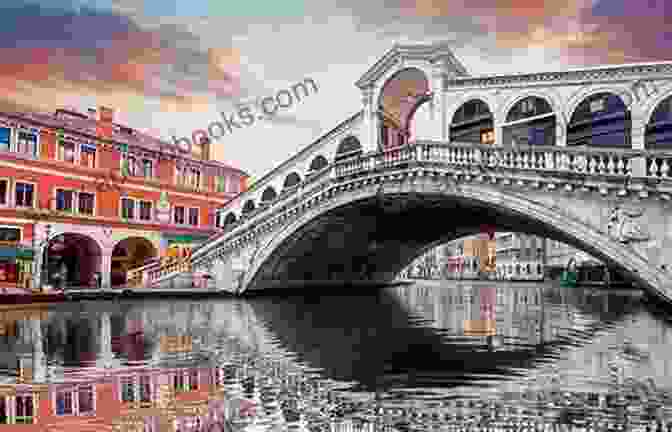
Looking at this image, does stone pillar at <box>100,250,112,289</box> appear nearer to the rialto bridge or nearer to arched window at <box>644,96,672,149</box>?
the rialto bridge

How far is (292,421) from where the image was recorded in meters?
5.00

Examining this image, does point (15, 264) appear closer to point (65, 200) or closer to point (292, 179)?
point (65, 200)

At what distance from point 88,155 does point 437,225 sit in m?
19.1

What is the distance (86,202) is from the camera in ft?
94.8

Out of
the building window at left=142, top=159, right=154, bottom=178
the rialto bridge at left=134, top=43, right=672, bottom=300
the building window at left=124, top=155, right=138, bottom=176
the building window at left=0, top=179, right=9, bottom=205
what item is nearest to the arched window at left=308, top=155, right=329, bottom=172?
the rialto bridge at left=134, top=43, right=672, bottom=300

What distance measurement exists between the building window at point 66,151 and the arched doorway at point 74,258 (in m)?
4.03

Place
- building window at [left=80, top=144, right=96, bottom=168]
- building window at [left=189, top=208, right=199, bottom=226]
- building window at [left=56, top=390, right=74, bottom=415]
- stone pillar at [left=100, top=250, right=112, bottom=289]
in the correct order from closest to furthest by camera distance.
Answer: building window at [left=56, top=390, right=74, bottom=415]
building window at [left=80, top=144, right=96, bottom=168]
stone pillar at [left=100, top=250, right=112, bottom=289]
building window at [left=189, top=208, right=199, bottom=226]

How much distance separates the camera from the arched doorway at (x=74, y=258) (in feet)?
96.2

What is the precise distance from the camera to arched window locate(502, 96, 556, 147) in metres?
20.2

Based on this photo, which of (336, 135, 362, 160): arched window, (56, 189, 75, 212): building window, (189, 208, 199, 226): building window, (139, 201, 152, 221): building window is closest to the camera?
(336, 135, 362, 160): arched window

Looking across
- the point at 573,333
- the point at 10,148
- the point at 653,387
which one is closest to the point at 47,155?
the point at 10,148

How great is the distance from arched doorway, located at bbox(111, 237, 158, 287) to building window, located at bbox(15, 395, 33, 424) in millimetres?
26704

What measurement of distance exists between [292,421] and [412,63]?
63.0 ft

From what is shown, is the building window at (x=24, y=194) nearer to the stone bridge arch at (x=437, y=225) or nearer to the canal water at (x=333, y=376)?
the stone bridge arch at (x=437, y=225)
